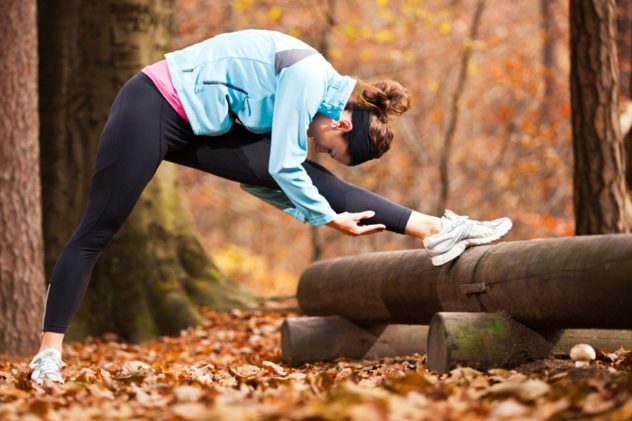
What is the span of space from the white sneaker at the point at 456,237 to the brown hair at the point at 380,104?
21.0 inches

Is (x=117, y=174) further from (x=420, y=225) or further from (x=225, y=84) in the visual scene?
(x=420, y=225)

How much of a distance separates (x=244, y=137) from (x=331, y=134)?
0.46 m

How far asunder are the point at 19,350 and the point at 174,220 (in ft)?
7.77

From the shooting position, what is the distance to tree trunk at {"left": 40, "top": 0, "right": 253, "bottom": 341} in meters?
8.71

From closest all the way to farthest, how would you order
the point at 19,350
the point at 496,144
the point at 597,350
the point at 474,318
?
the point at 474,318
the point at 597,350
the point at 19,350
the point at 496,144

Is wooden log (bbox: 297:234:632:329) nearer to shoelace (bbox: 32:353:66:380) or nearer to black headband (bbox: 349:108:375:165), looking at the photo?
black headband (bbox: 349:108:375:165)

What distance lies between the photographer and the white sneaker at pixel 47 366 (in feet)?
14.4

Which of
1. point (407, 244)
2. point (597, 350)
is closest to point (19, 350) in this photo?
point (597, 350)

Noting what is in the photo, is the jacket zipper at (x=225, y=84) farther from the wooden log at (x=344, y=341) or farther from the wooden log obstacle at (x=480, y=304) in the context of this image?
the wooden log at (x=344, y=341)

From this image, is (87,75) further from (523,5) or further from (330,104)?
(523,5)

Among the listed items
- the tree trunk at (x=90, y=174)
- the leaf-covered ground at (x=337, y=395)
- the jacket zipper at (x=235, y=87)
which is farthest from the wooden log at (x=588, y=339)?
the tree trunk at (x=90, y=174)

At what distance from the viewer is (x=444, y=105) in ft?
67.7

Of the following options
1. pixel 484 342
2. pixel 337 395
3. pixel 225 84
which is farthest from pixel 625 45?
pixel 337 395

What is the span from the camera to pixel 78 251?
15.1ft
